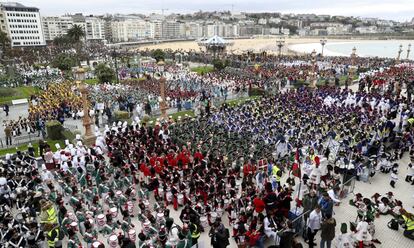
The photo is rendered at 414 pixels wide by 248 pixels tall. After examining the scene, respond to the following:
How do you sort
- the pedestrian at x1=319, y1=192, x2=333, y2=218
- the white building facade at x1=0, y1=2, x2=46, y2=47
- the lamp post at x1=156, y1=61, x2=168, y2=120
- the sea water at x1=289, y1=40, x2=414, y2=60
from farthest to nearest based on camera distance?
the sea water at x1=289, y1=40, x2=414, y2=60
the white building facade at x1=0, y1=2, x2=46, y2=47
the lamp post at x1=156, y1=61, x2=168, y2=120
the pedestrian at x1=319, y1=192, x2=333, y2=218

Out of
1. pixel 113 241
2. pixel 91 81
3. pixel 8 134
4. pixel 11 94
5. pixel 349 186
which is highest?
pixel 113 241

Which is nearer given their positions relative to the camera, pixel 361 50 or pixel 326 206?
pixel 326 206

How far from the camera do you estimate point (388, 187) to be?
12.4 metres

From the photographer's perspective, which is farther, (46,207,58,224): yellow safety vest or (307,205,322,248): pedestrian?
(46,207,58,224): yellow safety vest

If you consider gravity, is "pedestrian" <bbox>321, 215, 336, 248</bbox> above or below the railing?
above

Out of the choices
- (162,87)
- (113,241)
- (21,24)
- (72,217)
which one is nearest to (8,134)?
(162,87)

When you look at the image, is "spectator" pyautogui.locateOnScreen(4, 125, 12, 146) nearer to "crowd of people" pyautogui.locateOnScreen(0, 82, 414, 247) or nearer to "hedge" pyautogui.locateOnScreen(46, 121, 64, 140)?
"hedge" pyautogui.locateOnScreen(46, 121, 64, 140)

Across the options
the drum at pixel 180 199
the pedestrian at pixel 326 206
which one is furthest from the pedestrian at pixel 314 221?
the drum at pixel 180 199

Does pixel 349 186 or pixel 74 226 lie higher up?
pixel 74 226

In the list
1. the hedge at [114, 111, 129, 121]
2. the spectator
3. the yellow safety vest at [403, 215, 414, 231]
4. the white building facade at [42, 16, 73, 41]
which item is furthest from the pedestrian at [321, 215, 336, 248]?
the white building facade at [42, 16, 73, 41]

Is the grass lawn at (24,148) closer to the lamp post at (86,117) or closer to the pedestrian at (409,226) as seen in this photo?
the lamp post at (86,117)

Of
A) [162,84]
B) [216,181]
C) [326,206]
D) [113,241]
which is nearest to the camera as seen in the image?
[113,241]

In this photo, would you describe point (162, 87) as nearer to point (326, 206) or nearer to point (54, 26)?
point (326, 206)

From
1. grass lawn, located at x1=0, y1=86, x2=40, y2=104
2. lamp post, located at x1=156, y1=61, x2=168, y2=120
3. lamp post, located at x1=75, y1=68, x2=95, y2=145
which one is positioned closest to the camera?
lamp post, located at x1=75, y1=68, x2=95, y2=145
